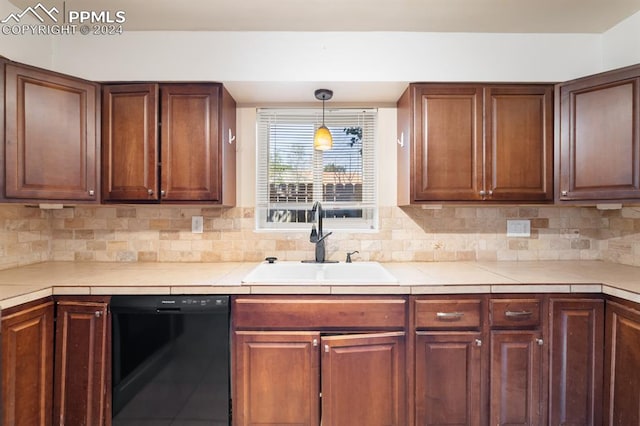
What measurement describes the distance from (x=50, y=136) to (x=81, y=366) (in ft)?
4.13

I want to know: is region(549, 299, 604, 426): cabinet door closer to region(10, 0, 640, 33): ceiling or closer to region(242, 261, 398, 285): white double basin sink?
region(242, 261, 398, 285): white double basin sink

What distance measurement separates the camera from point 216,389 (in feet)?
4.97

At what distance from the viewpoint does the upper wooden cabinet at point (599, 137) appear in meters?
1.62

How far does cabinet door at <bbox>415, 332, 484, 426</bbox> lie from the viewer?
152 centimetres

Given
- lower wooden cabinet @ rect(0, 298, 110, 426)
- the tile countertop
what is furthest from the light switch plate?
lower wooden cabinet @ rect(0, 298, 110, 426)

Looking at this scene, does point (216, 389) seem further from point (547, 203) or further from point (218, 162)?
point (547, 203)

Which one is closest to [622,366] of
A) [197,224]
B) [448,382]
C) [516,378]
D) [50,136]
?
[516,378]

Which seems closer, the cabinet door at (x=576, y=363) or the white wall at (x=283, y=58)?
the cabinet door at (x=576, y=363)

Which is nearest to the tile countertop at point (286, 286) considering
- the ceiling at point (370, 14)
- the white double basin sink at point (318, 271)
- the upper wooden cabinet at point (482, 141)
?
the white double basin sink at point (318, 271)

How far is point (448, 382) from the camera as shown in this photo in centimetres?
153

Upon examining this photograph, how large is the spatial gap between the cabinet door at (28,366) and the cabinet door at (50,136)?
2.18ft

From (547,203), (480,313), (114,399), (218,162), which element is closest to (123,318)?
(114,399)

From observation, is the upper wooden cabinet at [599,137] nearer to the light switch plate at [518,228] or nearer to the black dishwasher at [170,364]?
the light switch plate at [518,228]

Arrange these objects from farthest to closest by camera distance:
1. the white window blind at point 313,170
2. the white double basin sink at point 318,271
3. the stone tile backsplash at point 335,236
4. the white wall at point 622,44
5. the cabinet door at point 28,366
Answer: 1. the white window blind at point 313,170
2. the stone tile backsplash at point 335,236
3. the white double basin sink at point 318,271
4. the white wall at point 622,44
5. the cabinet door at point 28,366
